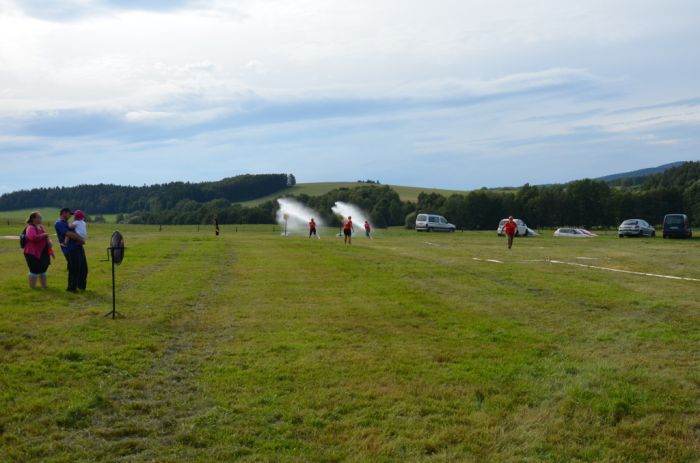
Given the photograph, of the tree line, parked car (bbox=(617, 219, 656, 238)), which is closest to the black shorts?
parked car (bbox=(617, 219, 656, 238))

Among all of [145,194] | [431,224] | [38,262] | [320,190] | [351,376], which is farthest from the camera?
[320,190]

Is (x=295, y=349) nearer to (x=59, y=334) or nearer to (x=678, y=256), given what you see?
(x=59, y=334)

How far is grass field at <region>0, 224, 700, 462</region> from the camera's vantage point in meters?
5.56

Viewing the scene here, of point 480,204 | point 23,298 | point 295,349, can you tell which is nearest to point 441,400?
point 295,349

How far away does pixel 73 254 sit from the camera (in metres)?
15.1

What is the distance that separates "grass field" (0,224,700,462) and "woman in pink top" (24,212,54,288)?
3.09 feet

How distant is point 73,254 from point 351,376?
9.91m

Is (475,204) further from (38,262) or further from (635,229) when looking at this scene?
(38,262)

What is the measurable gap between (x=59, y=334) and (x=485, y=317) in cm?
706

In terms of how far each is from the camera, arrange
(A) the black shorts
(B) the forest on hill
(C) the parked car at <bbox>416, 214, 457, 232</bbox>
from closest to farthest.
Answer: (A) the black shorts < (C) the parked car at <bbox>416, 214, 457, 232</bbox> < (B) the forest on hill

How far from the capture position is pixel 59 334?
9891 mm

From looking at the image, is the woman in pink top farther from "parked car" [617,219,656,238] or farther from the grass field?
"parked car" [617,219,656,238]

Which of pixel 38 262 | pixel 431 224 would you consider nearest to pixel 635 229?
pixel 431 224

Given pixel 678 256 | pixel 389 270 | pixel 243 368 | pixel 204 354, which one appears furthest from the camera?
pixel 678 256
